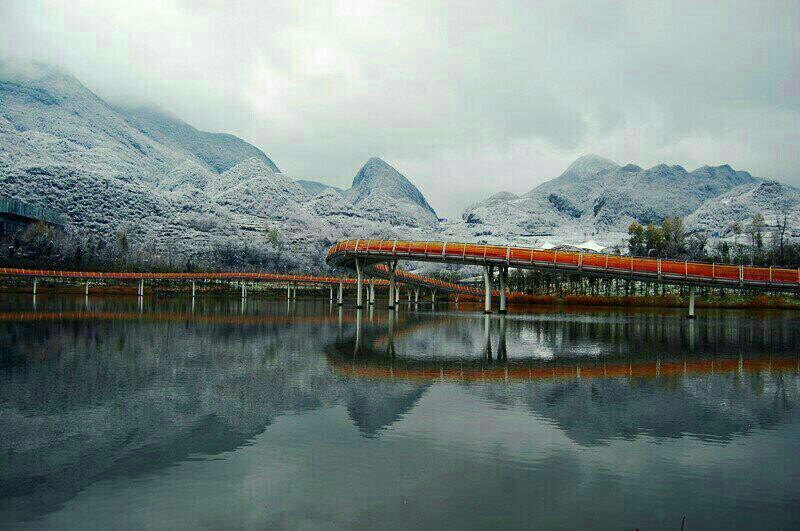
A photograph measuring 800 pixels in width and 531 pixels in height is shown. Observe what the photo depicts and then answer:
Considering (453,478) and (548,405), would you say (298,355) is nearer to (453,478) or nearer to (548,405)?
(548,405)

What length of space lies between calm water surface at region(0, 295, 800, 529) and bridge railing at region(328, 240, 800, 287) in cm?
4724

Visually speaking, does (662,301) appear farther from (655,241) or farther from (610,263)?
(610,263)

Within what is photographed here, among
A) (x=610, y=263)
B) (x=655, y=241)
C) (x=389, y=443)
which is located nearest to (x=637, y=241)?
(x=655, y=241)

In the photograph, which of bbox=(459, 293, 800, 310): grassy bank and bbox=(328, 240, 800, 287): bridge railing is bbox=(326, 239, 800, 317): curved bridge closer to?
bbox=(328, 240, 800, 287): bridge railing

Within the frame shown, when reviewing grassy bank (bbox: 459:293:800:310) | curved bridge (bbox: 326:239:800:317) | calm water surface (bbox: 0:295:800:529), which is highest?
curved bridge (bbox: 326:239:800:317)

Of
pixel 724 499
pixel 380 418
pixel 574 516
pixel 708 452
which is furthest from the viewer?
pixel 380 418

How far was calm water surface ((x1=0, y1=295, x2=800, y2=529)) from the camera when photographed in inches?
387

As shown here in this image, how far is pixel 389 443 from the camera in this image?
1384cm

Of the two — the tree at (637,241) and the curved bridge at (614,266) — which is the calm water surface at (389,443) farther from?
Result: the tree at (637,241)

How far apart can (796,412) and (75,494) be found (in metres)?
20.9

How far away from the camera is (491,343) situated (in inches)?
1550

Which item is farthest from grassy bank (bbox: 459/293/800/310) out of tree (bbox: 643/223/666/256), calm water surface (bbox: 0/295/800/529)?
calm water surface (bbox: 0/295/800/529)

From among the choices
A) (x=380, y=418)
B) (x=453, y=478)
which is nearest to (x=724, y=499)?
(x=453, y=478)

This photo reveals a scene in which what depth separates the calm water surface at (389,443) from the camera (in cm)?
982
